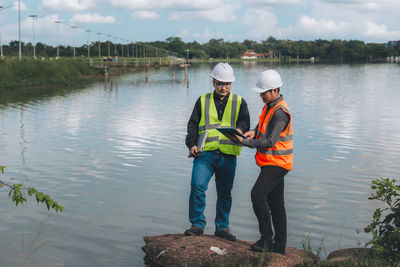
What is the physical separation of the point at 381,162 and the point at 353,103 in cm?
2112

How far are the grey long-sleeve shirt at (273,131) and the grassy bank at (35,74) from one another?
40.8 m

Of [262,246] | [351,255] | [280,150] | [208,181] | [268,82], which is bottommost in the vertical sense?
[351,255]

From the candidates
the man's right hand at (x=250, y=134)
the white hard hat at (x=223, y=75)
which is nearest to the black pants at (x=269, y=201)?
the man's right hand at (x=250, y=134)

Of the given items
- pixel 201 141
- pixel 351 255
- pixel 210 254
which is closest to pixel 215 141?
pixel 201 141

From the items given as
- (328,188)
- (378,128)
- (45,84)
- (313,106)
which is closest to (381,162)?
(328,188)

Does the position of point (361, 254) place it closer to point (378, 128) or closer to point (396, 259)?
point (396, 259)

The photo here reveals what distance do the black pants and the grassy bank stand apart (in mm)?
40772

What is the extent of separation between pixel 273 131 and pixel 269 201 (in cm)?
Result: 86

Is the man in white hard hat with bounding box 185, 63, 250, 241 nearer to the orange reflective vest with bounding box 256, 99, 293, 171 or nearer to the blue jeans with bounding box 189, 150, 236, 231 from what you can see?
the blue jeans with bounding box 189, 150, 236, 231

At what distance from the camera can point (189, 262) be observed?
5.94 m

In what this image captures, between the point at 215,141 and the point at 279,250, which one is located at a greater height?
the point at 215,141

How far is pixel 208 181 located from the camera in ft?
20.6

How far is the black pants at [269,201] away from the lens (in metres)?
5.66

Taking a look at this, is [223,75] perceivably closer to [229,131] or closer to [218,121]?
[218,121]
